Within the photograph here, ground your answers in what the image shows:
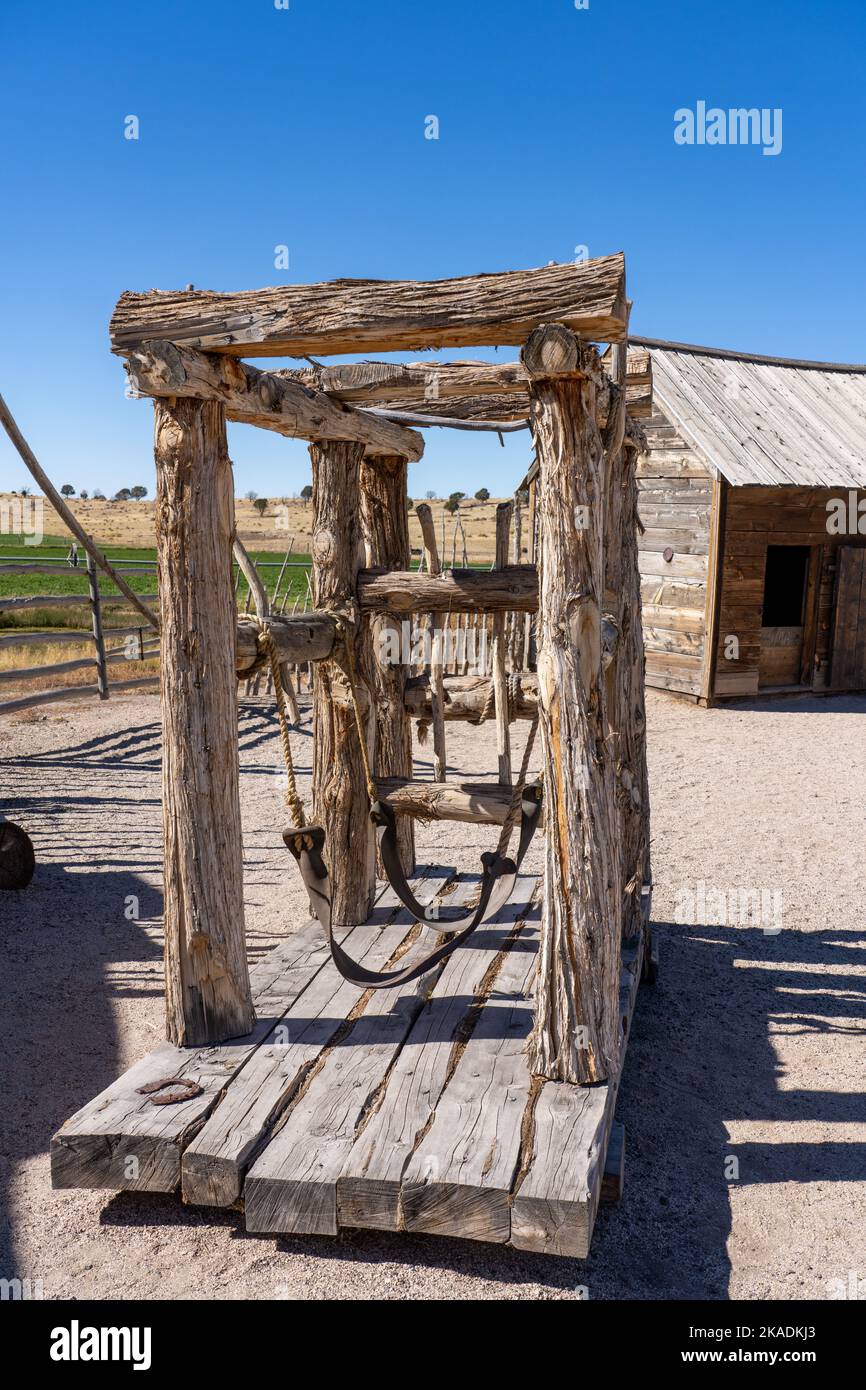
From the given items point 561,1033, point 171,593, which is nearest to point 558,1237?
point 561,1033

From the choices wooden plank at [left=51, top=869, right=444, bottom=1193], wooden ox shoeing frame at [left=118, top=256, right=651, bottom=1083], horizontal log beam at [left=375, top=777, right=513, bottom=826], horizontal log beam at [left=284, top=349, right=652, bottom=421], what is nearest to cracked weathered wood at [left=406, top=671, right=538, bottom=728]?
horizontal log beam at [left=375, top=777, right=513, bottom=826]

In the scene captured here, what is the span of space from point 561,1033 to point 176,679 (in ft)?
5.58

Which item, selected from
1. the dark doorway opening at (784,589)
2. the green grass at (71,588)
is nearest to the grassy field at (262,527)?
the green grass at (71,588)

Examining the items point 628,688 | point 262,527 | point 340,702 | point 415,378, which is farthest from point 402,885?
point 262,527

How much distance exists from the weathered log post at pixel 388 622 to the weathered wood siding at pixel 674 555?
7799mm

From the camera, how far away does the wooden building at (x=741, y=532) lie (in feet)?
40.2

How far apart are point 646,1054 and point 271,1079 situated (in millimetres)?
1749

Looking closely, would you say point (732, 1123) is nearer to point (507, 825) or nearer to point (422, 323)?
point (507, 825)

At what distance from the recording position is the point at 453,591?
4410mm

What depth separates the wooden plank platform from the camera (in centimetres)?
281

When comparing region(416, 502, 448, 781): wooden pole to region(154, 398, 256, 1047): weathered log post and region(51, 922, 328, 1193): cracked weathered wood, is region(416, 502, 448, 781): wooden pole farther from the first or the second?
region(51, 922, 328, 1193): cracked weathered wood

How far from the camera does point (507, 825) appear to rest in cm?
394

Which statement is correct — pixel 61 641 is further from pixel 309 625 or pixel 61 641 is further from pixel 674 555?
pixel 309 625

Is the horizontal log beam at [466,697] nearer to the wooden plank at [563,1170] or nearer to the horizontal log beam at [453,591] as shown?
the horizontal log beam at [453,591]
